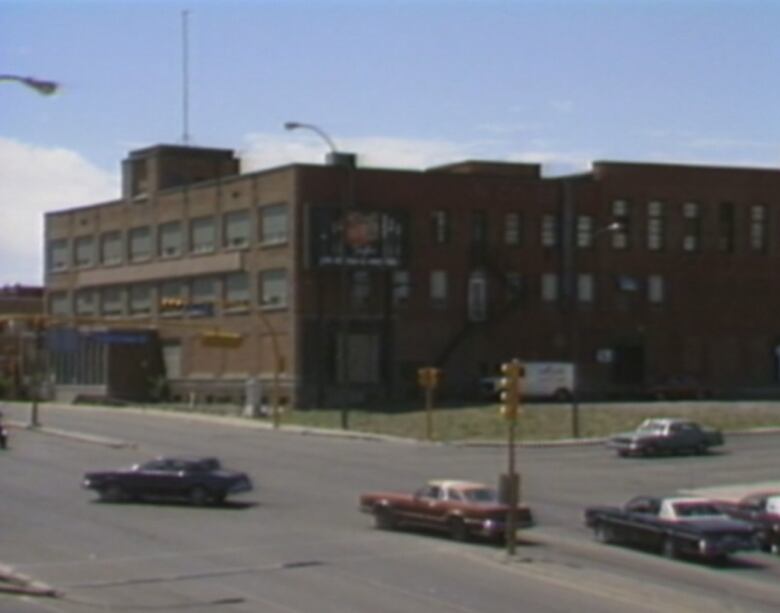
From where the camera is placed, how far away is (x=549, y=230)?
99625 mm

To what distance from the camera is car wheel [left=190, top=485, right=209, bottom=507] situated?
46.6 m

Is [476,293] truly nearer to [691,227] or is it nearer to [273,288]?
[273,288]

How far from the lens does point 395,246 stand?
94.9 m

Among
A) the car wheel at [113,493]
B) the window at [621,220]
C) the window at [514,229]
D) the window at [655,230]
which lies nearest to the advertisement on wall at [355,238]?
the window at [514,229]

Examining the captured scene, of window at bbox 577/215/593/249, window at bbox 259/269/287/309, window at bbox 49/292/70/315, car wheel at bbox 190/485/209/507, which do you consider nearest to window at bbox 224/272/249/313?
window at bbox 259/269/287/309

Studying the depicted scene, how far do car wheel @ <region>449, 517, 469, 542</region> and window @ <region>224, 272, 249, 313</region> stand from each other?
191 feet

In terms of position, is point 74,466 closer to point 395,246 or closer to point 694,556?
point 694,556

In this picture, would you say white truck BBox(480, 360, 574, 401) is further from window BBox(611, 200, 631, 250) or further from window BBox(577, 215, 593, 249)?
window BBox(611, 200, 631, 250)

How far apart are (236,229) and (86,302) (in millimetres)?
19340

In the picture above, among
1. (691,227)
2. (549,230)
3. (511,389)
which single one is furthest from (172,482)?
(691,227)

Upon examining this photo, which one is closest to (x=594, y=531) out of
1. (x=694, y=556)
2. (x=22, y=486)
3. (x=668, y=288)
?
(x=694, y=556)

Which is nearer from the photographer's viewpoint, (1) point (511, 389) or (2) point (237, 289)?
(1) point (511, 389)

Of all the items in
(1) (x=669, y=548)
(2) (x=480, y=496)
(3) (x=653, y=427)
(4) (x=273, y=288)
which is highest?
(4) (x=273, y=288)

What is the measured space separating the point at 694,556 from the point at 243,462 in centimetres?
2597
